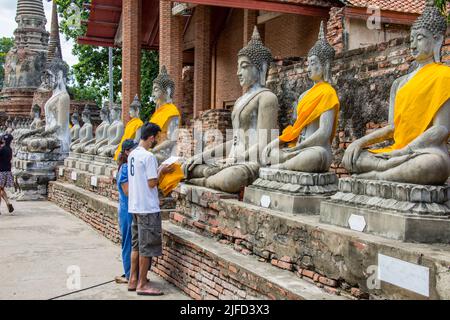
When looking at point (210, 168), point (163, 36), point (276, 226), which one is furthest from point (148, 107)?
point (276, 226)

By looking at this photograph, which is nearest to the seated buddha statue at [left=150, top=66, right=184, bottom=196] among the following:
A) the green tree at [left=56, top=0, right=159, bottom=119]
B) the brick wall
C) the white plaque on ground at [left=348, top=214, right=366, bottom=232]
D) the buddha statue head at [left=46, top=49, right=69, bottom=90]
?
the white plaque on ground at [left=348, top=214, right=366, bottom=232]

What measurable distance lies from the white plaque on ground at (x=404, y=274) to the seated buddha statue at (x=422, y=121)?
72 cm

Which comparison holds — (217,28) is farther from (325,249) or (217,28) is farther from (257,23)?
(325,249)

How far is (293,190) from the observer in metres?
4.80

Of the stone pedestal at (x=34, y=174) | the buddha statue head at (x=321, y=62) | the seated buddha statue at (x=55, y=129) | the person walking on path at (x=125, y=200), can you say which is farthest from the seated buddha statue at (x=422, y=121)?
the seated buddha statue at (x=55, y=129)

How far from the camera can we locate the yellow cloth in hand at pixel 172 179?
6225mm

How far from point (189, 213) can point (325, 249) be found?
2.54 meters

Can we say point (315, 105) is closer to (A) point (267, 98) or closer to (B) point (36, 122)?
(A) point (267, 98)

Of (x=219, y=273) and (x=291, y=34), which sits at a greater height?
(x=291, y=34)

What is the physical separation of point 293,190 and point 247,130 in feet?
4.73

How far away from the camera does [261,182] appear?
5.25 m

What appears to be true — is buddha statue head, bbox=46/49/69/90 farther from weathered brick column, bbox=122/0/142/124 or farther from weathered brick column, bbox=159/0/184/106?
weathered brick column, bbox=159/0/184/106

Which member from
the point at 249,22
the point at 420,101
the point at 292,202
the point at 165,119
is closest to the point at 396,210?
the point at 420,101

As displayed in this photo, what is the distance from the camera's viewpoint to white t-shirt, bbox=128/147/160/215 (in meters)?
4.87
